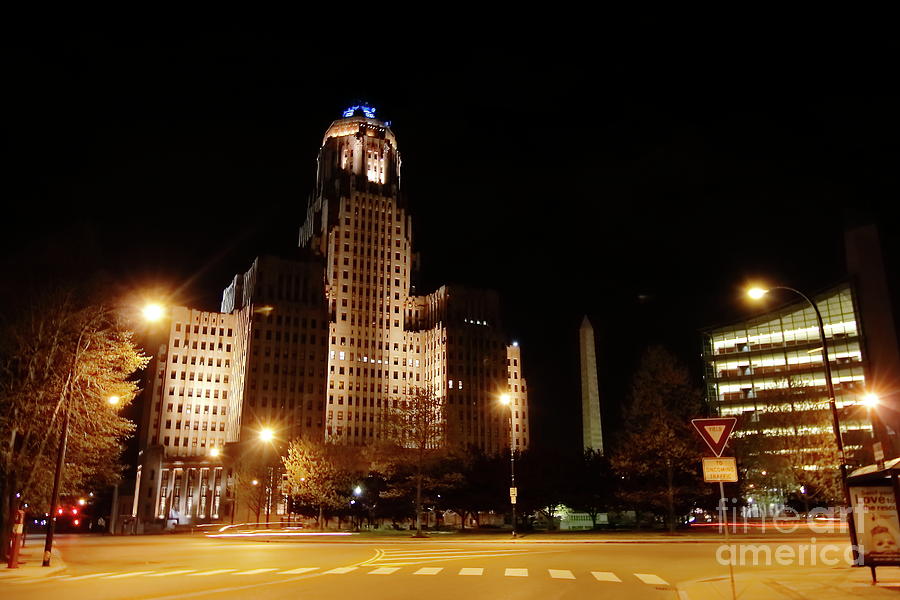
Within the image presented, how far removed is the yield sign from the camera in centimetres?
1521

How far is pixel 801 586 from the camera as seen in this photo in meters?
17.5

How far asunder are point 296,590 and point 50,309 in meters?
19.7

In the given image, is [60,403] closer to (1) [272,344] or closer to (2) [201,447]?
(1) [272,344]

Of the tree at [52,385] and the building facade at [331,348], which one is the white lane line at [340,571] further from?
the building facade at [331,348]

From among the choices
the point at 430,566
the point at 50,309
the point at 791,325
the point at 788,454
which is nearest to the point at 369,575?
the point at 430,566

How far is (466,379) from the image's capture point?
6156 inches

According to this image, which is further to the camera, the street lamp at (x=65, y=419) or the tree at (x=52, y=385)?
the tree at (x=52, y=385)

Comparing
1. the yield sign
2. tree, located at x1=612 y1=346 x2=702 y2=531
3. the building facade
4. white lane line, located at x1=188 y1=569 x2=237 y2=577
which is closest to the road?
white lane line, located at x1=188 y1=569 x2=237 y2=577

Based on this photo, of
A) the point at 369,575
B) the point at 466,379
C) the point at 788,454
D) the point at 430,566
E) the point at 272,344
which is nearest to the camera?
the point at 369,575

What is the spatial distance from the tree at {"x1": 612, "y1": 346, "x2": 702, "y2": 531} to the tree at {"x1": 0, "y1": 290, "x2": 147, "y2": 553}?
3757cm

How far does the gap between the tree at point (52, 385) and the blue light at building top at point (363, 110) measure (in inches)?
5755

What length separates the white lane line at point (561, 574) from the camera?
21.3m

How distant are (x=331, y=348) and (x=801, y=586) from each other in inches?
5471
